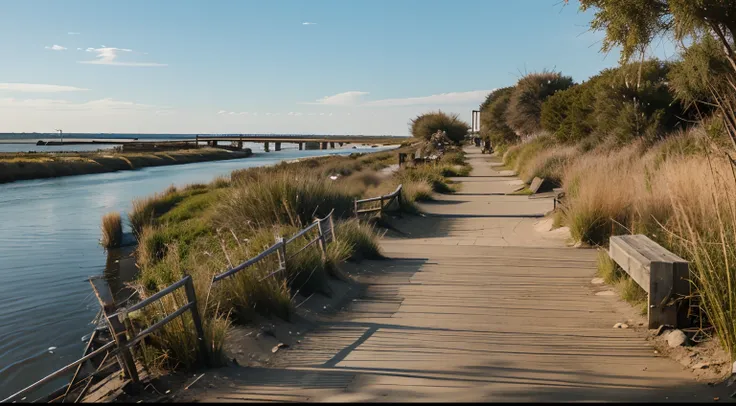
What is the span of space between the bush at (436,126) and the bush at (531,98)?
13271 mm

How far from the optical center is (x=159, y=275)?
13.9 metres

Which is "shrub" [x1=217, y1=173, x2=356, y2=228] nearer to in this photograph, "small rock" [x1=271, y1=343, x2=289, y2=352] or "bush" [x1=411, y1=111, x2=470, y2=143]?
"small rock" [x1=271, y1=343, x2=289, y2=352]

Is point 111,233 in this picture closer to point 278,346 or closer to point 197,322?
point 278,346

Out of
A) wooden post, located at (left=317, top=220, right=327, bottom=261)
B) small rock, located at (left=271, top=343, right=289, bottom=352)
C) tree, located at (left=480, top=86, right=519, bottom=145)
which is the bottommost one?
small rock, located at (left=271, top=343, right=289, bottom=352)

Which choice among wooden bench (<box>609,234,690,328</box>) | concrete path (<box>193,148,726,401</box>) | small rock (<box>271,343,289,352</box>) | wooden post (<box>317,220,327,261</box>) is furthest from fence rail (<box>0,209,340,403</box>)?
wooden bench (<box>609,234,690,328</box>)

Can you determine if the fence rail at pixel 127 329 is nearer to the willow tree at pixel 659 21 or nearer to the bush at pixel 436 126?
the willow tree at pixel 659 21

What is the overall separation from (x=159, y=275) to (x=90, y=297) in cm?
256

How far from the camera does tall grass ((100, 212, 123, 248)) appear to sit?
23.5 m

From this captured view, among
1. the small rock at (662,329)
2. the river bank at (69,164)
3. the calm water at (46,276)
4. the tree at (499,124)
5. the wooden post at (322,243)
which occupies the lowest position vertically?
the calm water at (46,276)

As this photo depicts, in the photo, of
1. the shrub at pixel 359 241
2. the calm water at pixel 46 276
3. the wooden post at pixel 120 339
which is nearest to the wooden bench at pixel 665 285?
the wooden post at pixel 120 339

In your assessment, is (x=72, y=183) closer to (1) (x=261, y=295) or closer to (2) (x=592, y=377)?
(1) (x=261, y=295)

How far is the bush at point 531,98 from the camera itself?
48719 mm

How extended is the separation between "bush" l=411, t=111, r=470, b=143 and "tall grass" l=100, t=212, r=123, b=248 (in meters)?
42.6

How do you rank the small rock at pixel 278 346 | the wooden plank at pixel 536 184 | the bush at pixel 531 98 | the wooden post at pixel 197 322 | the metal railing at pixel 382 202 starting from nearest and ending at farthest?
the wooden post at pixel 197 322 → the small rock at pixel 278 346 → the metal railing at pixel 382 202 → the wooden plank at pixel 536 184 → the bush at pixel 531 98
